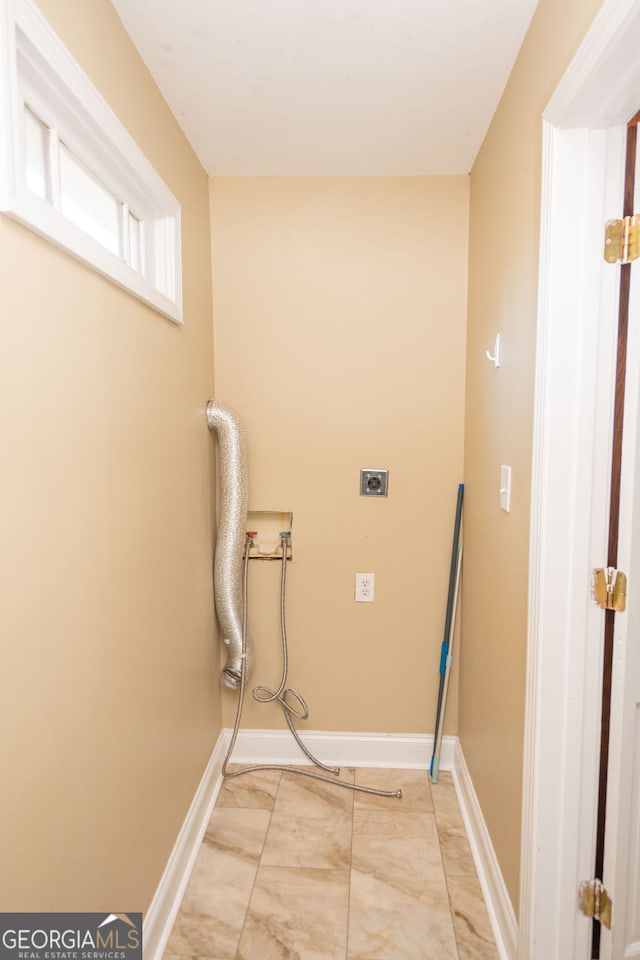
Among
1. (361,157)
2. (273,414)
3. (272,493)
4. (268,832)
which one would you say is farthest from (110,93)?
(268,832)

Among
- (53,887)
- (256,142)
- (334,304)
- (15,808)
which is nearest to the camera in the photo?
(15,808)

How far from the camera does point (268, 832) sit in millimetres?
1911

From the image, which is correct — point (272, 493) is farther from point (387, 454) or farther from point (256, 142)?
point (256, 142)

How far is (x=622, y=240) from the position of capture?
112 centimetres

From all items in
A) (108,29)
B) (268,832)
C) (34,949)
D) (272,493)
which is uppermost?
(108,29)

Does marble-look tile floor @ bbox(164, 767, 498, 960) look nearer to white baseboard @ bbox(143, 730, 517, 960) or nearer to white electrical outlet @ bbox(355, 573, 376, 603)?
white baseboard @ bbox(143, 730, 517, 960)

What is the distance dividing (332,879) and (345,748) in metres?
0.62

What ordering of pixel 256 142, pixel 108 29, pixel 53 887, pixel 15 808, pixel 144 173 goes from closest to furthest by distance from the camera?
1. pixel 15 808
2. pixel 53 887
3. pixel 108 29
4. pixel 144 173
5. pixel 256 142

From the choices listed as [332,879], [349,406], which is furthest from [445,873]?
[349,406]

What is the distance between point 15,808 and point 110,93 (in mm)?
1526

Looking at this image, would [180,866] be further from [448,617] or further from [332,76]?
[332,76]

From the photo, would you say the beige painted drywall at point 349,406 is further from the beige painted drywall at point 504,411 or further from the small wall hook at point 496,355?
the small wall hook at point 496,355


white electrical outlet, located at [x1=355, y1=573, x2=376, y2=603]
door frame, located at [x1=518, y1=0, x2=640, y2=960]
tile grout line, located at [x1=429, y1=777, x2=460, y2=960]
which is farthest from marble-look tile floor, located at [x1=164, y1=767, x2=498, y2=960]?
white electrical outlet, located at [x1=355, y1=573, x2=376, y2=603]

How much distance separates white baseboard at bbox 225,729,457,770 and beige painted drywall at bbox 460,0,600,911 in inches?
11.3
